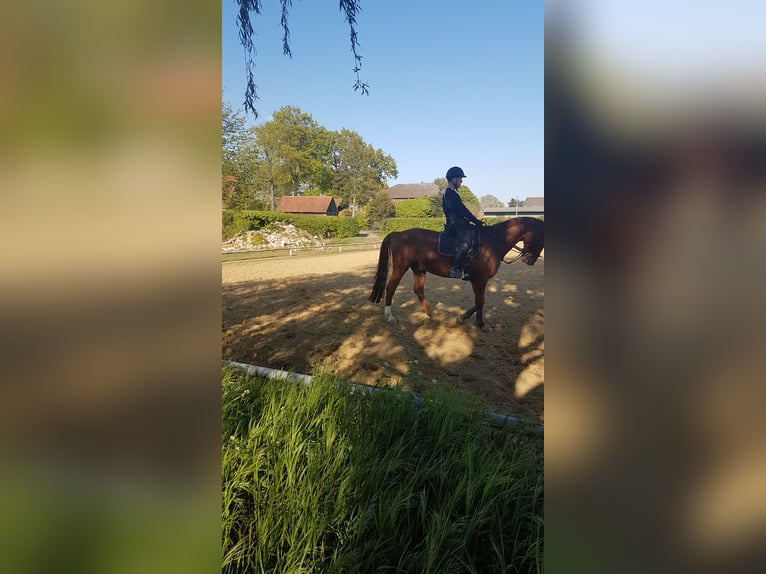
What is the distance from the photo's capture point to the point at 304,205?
29.2 metres

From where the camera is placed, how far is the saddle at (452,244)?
22.6 ft

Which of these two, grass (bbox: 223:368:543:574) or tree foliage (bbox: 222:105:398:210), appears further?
tree foliage (bbox: 222:105:398:210)

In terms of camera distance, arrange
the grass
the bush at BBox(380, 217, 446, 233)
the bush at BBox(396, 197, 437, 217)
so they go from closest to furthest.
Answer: the grass → the bush at BBox(380, 217, 446, 233) → the bush at BBox(396, 197, 437, 217)

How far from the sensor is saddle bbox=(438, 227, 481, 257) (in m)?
6.88

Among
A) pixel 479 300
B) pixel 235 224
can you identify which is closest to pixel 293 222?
pixel 235 224

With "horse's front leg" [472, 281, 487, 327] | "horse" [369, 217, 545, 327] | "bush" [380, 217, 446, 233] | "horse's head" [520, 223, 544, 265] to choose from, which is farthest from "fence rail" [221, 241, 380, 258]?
"horse's head" [520, 223, 544, 265]

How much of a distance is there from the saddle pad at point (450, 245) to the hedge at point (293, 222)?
10922 millimetres

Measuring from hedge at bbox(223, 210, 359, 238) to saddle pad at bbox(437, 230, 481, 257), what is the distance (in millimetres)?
10922
